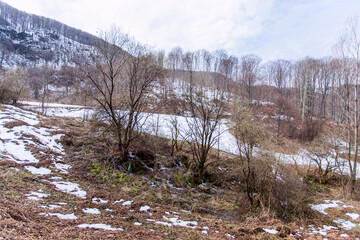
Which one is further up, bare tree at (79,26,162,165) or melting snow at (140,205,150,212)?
bare tree at (79,26,162,165)

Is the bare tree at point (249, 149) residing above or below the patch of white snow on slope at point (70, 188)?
above

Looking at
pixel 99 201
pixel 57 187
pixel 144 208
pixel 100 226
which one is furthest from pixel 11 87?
pixel 100 226

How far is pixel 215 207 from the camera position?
8648 millimetres

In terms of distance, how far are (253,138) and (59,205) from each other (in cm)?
891

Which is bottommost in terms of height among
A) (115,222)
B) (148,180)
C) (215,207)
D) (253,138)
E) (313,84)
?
(215,207)

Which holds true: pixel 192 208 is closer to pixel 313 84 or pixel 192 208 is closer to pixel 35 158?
pixel 35 158

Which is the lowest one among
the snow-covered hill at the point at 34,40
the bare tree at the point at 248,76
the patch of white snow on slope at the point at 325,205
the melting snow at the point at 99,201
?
the patch of white snow on slope at the point at 325,205

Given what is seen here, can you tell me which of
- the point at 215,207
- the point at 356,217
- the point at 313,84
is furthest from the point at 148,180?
the point at 313,84

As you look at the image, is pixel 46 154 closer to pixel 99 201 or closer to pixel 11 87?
pixel 99 201

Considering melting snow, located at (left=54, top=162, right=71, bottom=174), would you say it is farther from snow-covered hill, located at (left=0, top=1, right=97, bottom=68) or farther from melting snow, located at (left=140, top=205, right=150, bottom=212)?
snow-covered hill, located at (left=0, top=1, right=97, bottom=68)

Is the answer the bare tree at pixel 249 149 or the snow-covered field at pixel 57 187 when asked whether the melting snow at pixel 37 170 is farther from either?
the bare tree at pixel 249 149

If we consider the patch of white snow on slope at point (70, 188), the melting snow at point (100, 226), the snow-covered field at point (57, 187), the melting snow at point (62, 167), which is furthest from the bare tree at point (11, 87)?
the melting snow at point (100, 226)

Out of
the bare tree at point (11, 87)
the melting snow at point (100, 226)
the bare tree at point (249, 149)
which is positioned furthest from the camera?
the bare tree at point (11, 87)

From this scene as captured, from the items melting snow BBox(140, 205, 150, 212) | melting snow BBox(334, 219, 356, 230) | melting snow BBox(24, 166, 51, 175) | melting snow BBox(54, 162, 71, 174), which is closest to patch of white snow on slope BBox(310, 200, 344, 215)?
melting snow BBox(334, 219, 356, 230)
